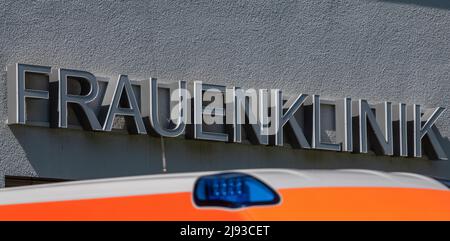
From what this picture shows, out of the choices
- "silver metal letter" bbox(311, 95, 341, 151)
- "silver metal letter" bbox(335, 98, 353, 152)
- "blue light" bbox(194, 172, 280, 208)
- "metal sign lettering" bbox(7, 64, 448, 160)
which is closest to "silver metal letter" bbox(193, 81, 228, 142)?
"metal sign lettering" bbox(7, 64, 448, 160)

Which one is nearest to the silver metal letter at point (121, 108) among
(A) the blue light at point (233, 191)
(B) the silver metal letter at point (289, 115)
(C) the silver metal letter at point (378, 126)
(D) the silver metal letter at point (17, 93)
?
(D) the silver metal letter at point (17, 93)

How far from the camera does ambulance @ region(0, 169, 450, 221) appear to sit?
4.04 metres

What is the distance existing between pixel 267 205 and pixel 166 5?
31.4 feet

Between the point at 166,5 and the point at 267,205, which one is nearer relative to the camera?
the point at 267,205

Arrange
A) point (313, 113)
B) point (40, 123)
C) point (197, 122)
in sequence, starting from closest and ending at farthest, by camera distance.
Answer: point (40, 123)
point (197, 122)
point (313, 113)

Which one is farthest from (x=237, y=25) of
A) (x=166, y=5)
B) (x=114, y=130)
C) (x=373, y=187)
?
(x=373, y=187)

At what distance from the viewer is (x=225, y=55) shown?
543 inches

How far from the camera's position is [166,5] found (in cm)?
1342

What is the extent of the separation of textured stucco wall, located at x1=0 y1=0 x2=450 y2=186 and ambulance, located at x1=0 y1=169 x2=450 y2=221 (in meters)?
7.54

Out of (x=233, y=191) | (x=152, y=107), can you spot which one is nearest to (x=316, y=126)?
(x=152, y=107)

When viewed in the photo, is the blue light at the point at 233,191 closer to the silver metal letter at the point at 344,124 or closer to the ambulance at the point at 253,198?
the ambulance at the point at 253,198

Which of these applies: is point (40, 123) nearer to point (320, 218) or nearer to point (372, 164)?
point (372, 164)

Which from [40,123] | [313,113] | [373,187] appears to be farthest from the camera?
[313,113]

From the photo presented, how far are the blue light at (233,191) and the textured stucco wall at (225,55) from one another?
319 inches
